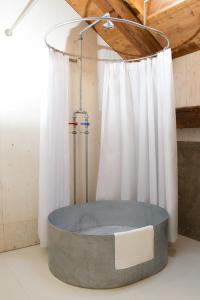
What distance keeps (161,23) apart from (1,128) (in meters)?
1.70

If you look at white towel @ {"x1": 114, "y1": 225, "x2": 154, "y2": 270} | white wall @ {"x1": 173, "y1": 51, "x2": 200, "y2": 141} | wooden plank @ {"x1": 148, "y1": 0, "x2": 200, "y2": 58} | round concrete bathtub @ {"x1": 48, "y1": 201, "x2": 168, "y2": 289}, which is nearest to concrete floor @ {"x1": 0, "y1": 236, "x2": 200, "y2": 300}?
round concrete bathtub @ {"x1": 48, "y1": 201, "x2": 168, "y2": 289}

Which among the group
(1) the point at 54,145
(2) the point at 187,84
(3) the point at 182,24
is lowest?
(1) the point at 54,145

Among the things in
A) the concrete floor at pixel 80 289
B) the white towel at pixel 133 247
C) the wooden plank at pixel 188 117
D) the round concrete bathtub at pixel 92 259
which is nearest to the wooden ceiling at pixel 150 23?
the wooden plank at pixel 188 117

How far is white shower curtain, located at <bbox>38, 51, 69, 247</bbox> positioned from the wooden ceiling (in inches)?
24.3

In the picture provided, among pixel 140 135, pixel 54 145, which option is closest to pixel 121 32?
pixel 140 135

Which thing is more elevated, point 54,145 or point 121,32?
point 121,32

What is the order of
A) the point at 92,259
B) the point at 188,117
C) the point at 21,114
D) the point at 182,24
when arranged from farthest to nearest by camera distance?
the point at 188,117
the point at 21,114
the point at 182,24
the point at 92,259

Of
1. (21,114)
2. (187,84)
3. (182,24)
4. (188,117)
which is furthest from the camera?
(187,84)

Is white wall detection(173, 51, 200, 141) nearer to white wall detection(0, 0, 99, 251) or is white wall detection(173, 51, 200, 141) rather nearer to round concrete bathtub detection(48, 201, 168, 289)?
round concrete bathtub detection(48, 201, 168, 289)

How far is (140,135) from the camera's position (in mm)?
2516

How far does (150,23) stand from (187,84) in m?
0.68

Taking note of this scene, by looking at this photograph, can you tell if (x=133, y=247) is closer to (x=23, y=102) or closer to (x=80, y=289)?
(x=80, y=289)

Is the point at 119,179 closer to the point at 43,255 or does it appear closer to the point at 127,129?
the point at 127,129

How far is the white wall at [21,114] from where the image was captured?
2.34 m
